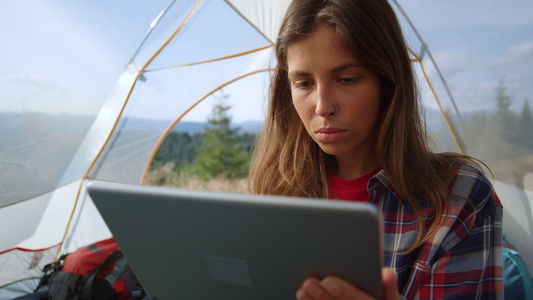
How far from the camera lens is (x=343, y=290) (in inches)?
18.5

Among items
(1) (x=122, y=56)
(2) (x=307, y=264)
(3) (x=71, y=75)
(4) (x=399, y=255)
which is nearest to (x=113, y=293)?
(3) (x=71, y=75)

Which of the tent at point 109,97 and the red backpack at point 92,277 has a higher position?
the tent at point 109,97

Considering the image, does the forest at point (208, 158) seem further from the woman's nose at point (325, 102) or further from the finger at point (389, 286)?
the finger at point (389, 286)

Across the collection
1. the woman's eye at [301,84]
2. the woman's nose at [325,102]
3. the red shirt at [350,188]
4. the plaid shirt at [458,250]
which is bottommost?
the plaid shirt at [458,250]

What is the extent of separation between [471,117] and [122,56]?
1.84 m

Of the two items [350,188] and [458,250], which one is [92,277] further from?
[458,250]

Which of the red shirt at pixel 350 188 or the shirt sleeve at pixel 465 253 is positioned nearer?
the shirt sleeve at pixel 465 253

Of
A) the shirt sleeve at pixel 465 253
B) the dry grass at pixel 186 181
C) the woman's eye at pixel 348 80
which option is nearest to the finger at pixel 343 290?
the shirt sleeve at pixel 465 253

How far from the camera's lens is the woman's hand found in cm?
47

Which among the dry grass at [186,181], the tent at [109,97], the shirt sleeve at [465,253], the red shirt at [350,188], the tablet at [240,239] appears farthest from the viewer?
the dry grass at [186,181]

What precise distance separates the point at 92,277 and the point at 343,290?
5.09 ft

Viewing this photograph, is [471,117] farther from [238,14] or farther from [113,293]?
[113,293]

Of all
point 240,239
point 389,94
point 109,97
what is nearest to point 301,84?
point 389,94

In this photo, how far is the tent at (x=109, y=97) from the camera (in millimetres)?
1571
